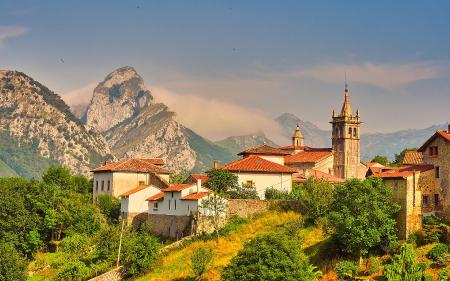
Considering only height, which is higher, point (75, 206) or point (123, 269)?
point (75, 206)

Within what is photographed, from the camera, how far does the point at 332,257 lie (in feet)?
189

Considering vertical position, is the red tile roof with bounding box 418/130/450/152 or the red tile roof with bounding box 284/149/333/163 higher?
the red tile roof with bounding box 284/149/333/163

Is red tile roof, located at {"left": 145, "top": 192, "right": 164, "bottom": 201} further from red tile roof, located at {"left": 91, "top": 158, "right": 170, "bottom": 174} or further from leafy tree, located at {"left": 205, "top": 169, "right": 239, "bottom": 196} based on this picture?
red tile roof, located at {"left": 91, "top": 158, "right": 170, "bottom": 174}

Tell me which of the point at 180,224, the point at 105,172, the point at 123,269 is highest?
the point at 105,172

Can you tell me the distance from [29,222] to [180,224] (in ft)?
78.9

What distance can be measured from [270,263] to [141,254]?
2104 cm

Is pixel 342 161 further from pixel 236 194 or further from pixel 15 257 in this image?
pixel 15 257

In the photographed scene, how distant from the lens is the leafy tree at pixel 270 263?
1945 inches

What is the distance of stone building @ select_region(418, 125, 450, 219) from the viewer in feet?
185

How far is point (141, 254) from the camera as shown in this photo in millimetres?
67438

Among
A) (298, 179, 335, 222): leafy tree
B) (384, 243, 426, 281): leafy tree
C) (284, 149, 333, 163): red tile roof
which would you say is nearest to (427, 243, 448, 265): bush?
(384, 243, 426, 281): leafy tree

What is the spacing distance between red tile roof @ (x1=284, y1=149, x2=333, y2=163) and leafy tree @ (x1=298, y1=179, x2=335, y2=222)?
50429 mm

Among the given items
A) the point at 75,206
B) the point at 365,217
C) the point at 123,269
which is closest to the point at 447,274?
the point at 365,217

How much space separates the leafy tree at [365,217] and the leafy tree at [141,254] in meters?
19.2
